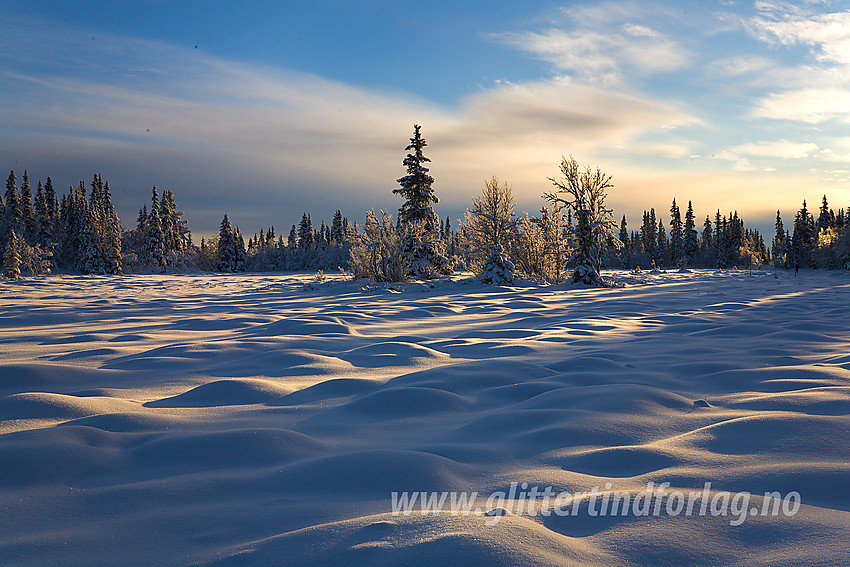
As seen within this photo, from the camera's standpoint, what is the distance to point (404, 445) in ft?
7.62

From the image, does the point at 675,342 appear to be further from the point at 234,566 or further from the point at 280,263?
the point at 280,263

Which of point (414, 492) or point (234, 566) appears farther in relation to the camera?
point (414, 492)

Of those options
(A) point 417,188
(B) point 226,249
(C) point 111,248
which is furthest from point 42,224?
(A) point 417,188

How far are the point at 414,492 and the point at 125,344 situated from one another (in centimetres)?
485

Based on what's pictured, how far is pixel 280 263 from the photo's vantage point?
228 feet

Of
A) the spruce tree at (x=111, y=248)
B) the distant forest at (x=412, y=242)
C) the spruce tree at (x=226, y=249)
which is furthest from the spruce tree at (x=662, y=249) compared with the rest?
the spruce tree at (x=111, y=248)

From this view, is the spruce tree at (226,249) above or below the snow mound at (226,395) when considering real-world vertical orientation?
above

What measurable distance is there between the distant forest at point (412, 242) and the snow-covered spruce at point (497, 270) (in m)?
0.04

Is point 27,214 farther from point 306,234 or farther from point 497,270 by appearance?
point 497,270

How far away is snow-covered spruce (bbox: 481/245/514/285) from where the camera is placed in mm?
15625

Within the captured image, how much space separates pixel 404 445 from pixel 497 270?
1376 cm

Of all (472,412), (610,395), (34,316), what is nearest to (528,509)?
(472,412)

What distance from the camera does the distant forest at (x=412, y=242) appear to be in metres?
17.1

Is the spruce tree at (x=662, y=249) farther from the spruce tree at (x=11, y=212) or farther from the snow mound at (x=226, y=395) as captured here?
the spruce tree at (x=11, y=212)
